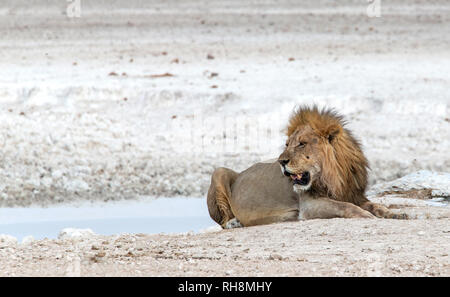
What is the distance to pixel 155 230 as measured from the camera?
1027 cm

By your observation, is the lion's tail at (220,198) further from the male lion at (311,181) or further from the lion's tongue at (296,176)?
the lion's tongue at (296,176)

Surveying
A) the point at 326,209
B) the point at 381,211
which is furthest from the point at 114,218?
the point at 381,211

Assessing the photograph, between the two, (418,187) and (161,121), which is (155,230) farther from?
(161,121)

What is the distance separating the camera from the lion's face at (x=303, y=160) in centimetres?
781

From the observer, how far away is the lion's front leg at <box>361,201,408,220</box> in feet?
26.0

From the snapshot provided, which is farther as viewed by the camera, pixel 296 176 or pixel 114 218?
pixel 114 218

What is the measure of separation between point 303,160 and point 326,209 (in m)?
0.41

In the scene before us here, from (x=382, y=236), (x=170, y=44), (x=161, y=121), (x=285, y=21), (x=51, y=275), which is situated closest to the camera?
(x=51, y=275)

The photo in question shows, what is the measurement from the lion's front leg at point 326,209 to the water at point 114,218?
212 centimetres

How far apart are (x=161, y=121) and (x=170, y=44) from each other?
5.37 meters

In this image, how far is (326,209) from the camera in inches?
309

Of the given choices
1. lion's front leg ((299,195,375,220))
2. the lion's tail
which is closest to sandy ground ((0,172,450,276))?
lion's front leg ((299,195,375,220))

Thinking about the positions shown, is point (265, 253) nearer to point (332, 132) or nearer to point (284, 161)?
point (284, 161)

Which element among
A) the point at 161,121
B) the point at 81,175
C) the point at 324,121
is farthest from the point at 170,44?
the point at 324,121
